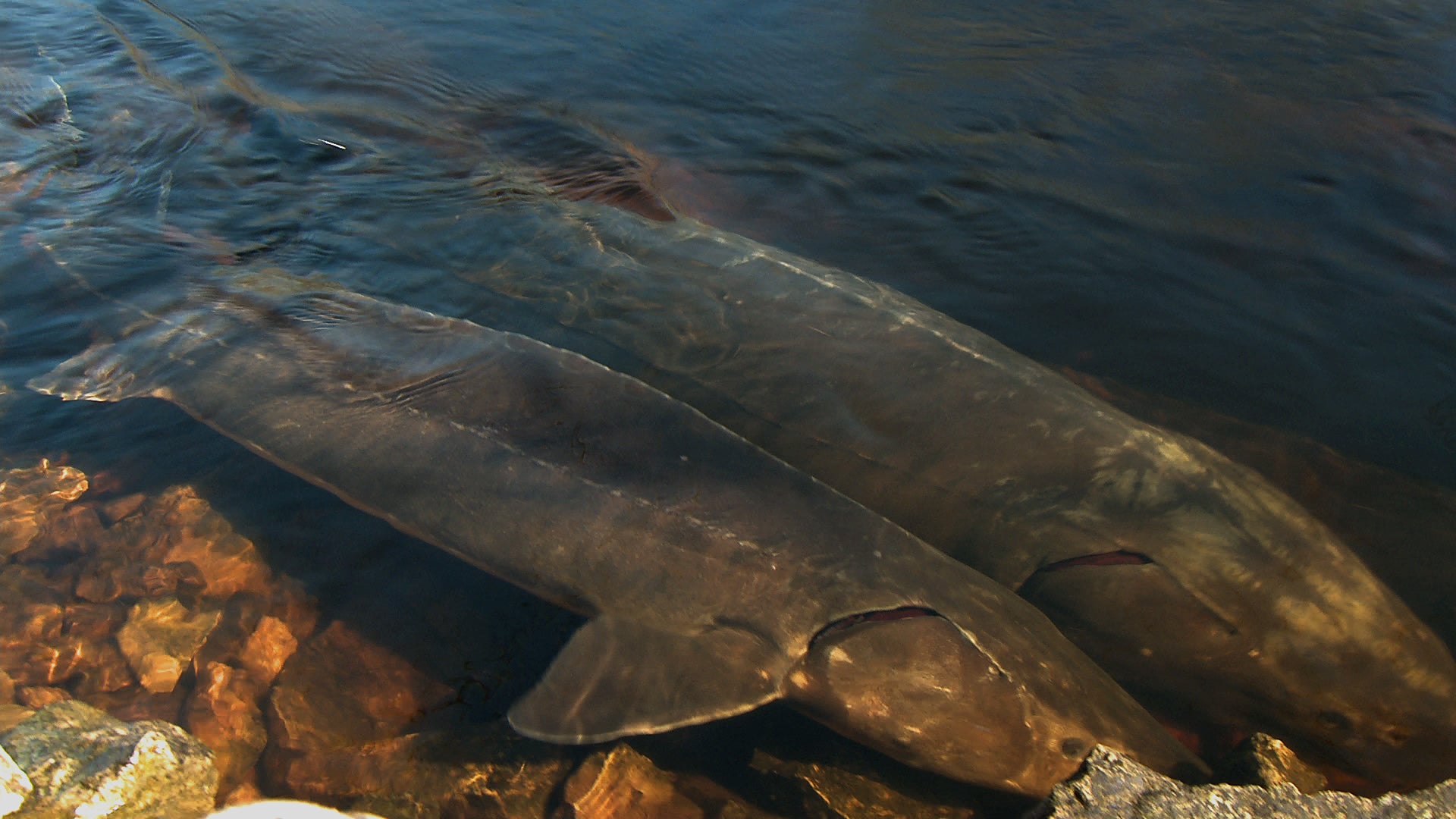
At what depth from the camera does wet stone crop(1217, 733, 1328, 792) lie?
3.10 meters

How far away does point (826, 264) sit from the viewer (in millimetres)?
6215

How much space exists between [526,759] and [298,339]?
267cm

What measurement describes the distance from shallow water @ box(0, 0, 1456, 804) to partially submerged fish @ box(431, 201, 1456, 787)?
339mm

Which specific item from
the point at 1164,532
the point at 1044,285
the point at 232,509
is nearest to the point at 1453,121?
the point at 1044,285

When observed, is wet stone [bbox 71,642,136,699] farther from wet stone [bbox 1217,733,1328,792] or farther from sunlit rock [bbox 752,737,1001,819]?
wet stone [bbox 1217,733,1328,792]

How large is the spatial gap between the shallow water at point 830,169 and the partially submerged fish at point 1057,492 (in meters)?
0.34

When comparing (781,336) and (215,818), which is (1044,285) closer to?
(781,336)

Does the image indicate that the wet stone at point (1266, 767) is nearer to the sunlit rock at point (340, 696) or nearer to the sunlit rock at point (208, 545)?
the sunlit rock at point (340, 696)

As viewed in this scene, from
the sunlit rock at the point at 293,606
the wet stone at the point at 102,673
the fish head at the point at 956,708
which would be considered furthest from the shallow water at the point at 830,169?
the fish head at the point at 956,708

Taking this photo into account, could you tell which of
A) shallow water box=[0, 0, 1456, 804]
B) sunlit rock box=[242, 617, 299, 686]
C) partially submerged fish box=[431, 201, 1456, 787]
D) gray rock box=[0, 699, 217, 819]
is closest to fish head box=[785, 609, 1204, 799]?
partially submerged fish box=[431, 201, 1456, 787]

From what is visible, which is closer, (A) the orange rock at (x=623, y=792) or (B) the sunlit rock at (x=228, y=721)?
(A) the orange rock at (x=623, y=792)

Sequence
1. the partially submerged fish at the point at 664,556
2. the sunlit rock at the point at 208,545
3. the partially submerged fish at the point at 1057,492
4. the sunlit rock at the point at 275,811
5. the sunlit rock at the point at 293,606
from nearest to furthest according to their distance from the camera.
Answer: the sunlit rock at the point at 275,811 < the partially submerged fish at the point at 664,556 < the partially submerged fish at the point at 1057,492 < the sunlit rock at the point at 293,606 < the sunlit rock at the point at 208,545

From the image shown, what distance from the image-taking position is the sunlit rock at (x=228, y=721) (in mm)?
3814

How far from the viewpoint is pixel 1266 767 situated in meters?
3.13
